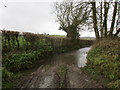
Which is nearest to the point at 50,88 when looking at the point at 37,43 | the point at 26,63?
the point at 26,63

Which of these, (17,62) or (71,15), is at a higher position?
(71,15)

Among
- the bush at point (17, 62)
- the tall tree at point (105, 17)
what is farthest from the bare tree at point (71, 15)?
the bush at point (17, 62)

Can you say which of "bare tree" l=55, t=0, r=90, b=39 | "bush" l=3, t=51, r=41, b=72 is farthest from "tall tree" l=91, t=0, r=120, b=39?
"bush" l=3, t=51, r=41, b=72

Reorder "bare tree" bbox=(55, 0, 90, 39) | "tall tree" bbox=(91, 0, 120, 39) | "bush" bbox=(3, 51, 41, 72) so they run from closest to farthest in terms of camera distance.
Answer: "bush" bbox=(3, 51, 41, 72) < "tall tree" bbox=(91, 0, 120, 39) < "bare tree" bbox=(55, 0, 90, 39)

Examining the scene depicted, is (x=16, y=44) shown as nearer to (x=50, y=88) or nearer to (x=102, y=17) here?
(x=50, y=88)

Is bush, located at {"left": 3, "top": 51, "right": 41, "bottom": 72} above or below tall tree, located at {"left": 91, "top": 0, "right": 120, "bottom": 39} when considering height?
below

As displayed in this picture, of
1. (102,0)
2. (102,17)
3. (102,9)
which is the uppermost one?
(102,0)

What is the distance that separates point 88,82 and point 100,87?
0.69 metres

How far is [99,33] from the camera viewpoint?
15227 millimetres

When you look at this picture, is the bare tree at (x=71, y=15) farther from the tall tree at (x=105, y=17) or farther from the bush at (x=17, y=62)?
the bush at (x=17, y=62)

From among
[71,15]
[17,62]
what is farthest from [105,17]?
[71,15]

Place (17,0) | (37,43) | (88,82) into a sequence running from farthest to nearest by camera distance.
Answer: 1. (37,43)
2. (17,0)
3. (88,82)

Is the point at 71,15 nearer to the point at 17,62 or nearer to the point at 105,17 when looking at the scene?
the point at 105,17

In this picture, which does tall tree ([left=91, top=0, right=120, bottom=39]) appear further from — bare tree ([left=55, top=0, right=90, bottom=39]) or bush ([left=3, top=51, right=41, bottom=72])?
bush ([left=3, top=51, right=41, bottom=72])
